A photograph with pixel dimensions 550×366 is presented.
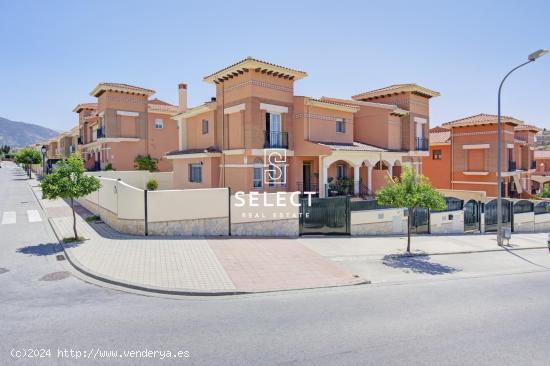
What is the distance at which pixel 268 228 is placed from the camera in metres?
16.3

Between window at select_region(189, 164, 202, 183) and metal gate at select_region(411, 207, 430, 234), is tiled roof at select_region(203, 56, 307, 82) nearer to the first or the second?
window at select_region(189, 164, 202, 183)

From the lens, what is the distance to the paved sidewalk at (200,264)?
9.70 meters

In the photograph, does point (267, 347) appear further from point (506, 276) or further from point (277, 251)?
point (506, 276)

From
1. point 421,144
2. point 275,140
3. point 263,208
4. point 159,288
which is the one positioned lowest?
point 159,288

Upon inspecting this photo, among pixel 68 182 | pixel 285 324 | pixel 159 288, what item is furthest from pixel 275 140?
pixel 285 324

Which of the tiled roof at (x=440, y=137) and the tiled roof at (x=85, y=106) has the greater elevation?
the tiled roof at (x=85, y=106)

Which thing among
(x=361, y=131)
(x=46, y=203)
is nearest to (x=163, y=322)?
(x=46, y=203)

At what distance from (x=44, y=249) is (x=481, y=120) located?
34.1 meters

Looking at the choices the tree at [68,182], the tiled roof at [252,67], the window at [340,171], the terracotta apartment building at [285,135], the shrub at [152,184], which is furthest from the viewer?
the shrub at [152,184]

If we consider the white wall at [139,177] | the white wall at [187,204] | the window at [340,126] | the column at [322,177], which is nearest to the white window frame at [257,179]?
the column at [322,177]

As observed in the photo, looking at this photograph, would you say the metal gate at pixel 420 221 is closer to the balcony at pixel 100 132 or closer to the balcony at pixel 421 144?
the balcony at pixel 421 144

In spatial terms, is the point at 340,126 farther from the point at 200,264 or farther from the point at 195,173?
the point at 200,264

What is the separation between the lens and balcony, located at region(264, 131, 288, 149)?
21416 millimetres

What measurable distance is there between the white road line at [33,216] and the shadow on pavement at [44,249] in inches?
223
